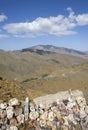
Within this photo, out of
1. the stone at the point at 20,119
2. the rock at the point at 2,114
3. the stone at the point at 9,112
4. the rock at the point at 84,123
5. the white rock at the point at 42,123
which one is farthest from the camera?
the rock at the point at 84,123

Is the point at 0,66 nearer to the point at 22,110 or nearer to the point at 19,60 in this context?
the point at 19,60

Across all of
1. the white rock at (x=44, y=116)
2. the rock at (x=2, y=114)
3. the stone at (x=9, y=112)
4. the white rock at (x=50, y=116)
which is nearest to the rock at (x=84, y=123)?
the white rock at (x=50, y=116)

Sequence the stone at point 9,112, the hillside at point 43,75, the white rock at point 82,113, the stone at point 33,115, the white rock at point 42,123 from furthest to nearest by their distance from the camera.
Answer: the hillside at point 43,75, the white rock at point 82,113, the stone at point 33,115, the white rock at point 42,123, the stone at point 9,112

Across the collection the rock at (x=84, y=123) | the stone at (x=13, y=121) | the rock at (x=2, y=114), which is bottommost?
the rock at (x=84, y=123)

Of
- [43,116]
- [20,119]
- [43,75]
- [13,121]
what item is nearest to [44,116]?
[43,116]

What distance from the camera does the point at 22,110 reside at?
486 inches

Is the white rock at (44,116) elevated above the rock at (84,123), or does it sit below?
above

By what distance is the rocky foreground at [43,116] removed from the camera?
11.9m

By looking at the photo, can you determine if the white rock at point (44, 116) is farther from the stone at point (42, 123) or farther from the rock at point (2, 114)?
the rock at point (2, 114)

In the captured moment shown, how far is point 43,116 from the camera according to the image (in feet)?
40.5

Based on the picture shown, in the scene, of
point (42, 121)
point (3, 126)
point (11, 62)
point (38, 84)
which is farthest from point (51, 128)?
point (11, 62)

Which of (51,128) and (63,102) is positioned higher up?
(63,102)

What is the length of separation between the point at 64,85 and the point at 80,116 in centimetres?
6636

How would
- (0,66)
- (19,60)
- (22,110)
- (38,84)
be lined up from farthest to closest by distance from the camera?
(19,60) < (0,66) < (38,84) < (22,110)
